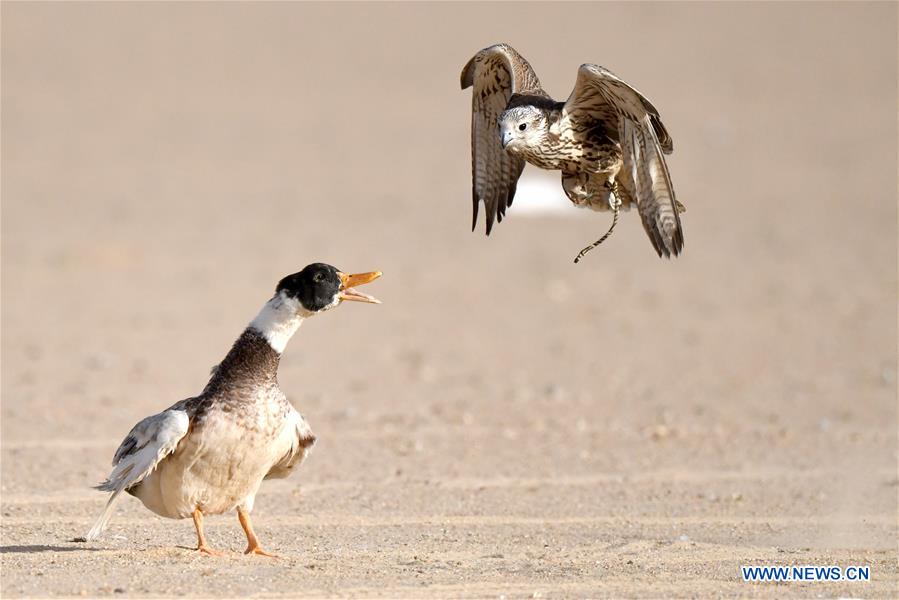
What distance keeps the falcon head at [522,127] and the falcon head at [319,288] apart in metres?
1.11

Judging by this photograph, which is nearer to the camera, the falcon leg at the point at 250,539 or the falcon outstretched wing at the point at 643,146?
the falcon leg at the point at 250,539

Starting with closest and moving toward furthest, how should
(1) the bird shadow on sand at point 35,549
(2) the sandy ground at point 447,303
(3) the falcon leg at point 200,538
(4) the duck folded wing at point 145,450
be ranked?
(4) the duck folded wing at point 145,450 → (3) the falcon leg at point 200,538 → (1) the bird shadow on sand at point 35,549 → (2) the sandy ground at point 447,303

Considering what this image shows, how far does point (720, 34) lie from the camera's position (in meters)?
34.3

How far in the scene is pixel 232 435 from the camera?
725 cm

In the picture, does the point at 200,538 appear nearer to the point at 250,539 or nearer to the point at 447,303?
the point at 250,539

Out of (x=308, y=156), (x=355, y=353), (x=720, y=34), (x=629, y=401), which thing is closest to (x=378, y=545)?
(x=629, y=401)

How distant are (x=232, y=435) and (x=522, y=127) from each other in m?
2.30

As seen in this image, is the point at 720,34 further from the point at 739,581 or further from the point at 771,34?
the point at 739,581

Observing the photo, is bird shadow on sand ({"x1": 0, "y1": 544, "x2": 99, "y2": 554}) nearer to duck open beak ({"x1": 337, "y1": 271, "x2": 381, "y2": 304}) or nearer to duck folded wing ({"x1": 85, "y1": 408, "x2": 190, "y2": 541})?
duck folded wing ({"x1": 85, "y1": 408, "x2": 190, "y2": 541})

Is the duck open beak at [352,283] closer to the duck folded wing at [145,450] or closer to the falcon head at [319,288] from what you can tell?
the falcon head at [319,288]

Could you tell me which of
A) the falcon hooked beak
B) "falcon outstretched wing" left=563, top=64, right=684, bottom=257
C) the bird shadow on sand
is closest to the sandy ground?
the bird shadow on sand

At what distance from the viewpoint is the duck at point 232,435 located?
7242 millimetres

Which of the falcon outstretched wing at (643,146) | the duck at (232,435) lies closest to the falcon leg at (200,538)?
the duck at (232,435)

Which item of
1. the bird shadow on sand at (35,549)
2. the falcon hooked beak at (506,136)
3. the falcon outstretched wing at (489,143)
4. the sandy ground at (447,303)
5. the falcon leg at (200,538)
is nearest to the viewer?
the falcon leg at (200,538)
